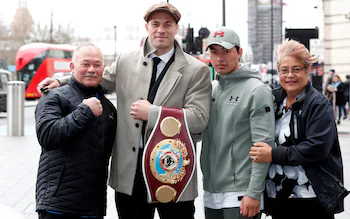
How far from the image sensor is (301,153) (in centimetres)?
299

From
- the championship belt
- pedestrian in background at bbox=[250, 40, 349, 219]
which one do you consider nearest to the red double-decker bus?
the championship belt

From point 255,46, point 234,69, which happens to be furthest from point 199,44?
point 255,46

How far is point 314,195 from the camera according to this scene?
120 inches

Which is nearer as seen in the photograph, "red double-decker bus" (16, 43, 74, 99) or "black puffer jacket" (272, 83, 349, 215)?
"black puffer jacket" (272, 83, 349, 215)

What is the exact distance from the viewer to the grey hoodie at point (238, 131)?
3.09 metres

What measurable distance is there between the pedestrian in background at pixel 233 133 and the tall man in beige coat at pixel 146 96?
0.36ft

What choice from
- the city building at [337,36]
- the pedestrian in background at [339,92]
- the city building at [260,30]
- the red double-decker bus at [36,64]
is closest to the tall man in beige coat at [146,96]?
the pedestrian in background at [339,92]

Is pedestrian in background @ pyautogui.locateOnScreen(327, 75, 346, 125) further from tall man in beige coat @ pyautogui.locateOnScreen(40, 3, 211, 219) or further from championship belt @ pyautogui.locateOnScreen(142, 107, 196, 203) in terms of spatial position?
championship belt @ pyautogui.locateOnScreen(142, 107, 196, 203)

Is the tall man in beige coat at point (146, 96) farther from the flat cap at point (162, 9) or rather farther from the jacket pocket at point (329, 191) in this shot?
the jacket pocket at point (329, 191)

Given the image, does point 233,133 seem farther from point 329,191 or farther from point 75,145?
point 75,145

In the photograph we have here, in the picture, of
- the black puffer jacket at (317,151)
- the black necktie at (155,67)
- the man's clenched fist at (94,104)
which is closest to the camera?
the black puffer jacket at (317,151)

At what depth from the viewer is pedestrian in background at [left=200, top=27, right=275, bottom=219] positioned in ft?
10.1

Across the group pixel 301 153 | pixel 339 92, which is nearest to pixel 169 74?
pixel 301 153

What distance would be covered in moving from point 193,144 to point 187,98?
318 mm
